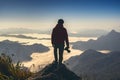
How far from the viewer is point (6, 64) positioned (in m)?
19.7

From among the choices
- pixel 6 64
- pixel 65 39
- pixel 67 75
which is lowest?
pixel 67 75

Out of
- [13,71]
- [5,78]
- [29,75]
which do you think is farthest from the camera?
[29,75]

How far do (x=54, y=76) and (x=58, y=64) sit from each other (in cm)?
330

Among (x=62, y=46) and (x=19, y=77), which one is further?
(x=62, y=46)

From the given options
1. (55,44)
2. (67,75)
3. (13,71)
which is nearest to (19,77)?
(13,71)

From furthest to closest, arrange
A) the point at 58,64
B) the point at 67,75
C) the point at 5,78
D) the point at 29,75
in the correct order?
1. the point at 58,64
2. the point at 67,75
3. the point at 29,75
4. the point at 5,78

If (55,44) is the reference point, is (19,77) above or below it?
below

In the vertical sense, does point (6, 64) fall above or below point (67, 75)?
above

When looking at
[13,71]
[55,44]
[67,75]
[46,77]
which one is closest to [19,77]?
[13,71]

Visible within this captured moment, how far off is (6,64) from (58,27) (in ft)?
18.9

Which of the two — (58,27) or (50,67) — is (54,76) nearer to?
(50,67)

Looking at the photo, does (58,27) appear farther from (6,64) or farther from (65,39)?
(6,64)

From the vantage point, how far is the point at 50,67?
2236cm

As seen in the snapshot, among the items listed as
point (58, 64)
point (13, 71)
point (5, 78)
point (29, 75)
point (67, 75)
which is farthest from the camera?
Answer: point (58, 64)
